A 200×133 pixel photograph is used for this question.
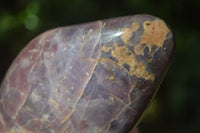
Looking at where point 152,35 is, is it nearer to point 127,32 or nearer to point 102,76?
point 127,32

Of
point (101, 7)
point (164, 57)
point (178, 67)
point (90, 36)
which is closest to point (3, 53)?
point (101, 7)

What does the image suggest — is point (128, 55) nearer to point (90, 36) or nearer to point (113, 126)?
point (90, 36)

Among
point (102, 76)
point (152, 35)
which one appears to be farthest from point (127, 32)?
point (102, 76)

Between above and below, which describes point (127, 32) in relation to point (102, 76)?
above

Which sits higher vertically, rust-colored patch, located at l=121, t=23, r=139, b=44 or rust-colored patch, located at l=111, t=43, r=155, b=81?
rust-colored patch, located at l=121, t=23, r=139, b=44

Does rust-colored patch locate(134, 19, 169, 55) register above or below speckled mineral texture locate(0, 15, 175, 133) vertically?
above
